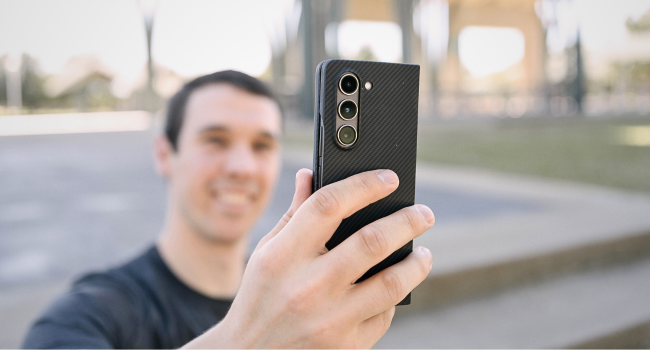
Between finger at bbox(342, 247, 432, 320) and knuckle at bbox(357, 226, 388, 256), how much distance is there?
0.16 feet

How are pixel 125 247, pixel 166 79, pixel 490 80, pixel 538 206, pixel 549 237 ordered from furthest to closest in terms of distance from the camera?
pixel 490 80 < pixel 166 79 < pixel 538 206 < pixel 125 247 < pixel 549 237

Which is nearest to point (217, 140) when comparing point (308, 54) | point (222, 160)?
point (222, 160)

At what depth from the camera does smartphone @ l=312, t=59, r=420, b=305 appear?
709 millimetres

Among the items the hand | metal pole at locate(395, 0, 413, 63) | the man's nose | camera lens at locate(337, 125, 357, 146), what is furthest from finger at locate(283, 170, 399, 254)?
metal pole at locate(395, 0, 413, 63)

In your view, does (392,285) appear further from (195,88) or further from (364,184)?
(195,88)

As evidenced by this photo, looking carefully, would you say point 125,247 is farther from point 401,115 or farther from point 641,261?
point 641,261

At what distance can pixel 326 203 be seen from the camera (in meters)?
0.60

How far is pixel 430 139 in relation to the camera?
14273 mm

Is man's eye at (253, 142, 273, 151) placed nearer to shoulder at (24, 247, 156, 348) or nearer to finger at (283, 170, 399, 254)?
shoulder at (24, 247, 156, 348)

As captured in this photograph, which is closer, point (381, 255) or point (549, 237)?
point (381, 255)

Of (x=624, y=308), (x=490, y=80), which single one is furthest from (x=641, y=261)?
(x=490, y=80)

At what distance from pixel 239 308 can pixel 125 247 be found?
153 inches

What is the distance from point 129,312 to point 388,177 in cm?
123

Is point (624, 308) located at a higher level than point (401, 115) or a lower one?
lower
